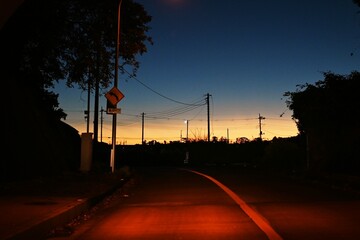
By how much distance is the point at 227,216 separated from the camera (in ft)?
39.7

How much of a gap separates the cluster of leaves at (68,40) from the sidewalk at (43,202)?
548 cm

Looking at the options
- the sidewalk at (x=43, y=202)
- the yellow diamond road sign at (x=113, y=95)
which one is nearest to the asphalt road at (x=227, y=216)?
the sidewalk at (x=43, y=202)

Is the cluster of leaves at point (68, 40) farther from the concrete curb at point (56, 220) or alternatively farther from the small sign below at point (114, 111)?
the concrete curb at point (56, 220)

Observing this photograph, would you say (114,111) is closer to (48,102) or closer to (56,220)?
(48,102)

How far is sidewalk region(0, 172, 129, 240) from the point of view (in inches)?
376

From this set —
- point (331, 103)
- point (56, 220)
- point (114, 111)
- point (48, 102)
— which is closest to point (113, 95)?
point (114, 111)

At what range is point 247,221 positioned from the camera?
37.1 feet

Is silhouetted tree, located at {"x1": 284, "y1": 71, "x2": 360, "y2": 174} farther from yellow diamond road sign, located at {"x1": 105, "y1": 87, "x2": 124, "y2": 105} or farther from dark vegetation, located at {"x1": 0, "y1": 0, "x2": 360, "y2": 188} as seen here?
yellow diamond road sign, located at {"x1": 105, "y1": 87, "x2": 124, "y2": 105}

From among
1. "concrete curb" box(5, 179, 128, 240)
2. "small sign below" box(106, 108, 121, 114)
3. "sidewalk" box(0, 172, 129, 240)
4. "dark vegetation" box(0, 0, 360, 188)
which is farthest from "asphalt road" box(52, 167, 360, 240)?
"small sign below" box(106, 108, 121, 114)

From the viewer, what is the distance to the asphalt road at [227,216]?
388 inches

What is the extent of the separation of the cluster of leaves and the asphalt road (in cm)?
915

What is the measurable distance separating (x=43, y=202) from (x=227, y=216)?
4.70 meters

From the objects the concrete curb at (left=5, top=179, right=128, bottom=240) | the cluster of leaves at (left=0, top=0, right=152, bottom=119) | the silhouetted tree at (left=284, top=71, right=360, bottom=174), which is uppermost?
the cluster of leaves at (left=0, top=0, right=152, bottom=119)

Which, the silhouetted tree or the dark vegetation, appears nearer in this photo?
the dark vegetation
